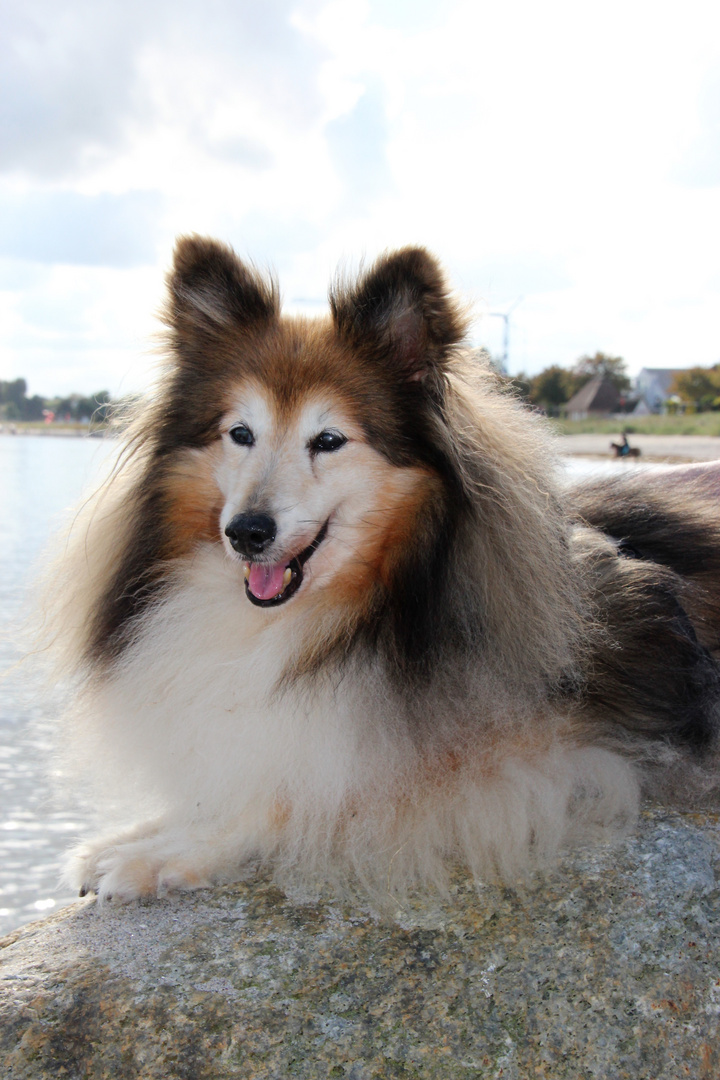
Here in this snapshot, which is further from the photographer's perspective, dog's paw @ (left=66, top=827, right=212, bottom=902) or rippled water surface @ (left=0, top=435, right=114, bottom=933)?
rippled water surface @ (left=0, top=435, right=114, bottom=933)

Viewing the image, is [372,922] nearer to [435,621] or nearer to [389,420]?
[435,621]

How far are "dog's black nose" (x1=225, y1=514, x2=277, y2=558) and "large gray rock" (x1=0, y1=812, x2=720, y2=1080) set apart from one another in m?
0.81

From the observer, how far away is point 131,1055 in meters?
1.68

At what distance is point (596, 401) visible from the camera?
6831 centimetres

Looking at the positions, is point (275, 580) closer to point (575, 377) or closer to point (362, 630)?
point (362, 630)

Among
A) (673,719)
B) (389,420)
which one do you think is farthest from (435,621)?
(673,719)

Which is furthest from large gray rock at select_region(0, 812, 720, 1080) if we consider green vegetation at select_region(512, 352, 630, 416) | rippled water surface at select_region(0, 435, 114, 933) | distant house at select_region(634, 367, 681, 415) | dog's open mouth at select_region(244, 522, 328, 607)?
distant house at select_region(634, 367, 681, 415)

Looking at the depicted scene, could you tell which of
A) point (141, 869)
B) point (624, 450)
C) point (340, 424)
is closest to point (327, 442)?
point (340, 424)

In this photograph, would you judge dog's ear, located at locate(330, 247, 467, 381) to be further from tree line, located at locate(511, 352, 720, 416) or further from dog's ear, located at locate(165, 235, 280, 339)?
tree line, located at locate(511, 352, 720, 416)

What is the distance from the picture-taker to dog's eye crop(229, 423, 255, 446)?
2307mm

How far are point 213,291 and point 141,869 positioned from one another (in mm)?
1520

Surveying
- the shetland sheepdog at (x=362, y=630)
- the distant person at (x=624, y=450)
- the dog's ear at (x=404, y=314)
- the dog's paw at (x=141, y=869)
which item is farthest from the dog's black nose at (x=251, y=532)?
the distant person at (x=624, y=450)

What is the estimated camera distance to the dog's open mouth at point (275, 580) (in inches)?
85.2

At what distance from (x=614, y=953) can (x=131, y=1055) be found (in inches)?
38.3
